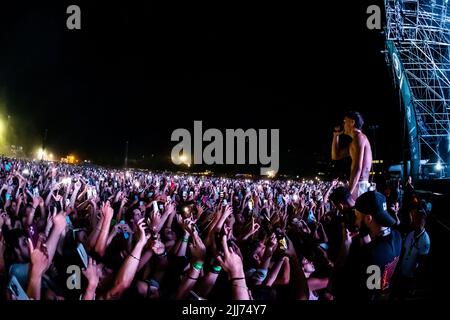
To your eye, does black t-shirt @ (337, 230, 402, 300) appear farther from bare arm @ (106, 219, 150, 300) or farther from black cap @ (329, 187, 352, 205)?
bare arm @ (106, 219, 150, 300)

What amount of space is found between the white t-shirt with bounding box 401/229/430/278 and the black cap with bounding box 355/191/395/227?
245cm

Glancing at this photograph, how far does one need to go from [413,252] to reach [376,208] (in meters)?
2.65

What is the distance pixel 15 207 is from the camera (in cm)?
605

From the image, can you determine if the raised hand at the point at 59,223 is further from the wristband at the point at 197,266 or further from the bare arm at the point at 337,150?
the bare arm at the point at 337,150

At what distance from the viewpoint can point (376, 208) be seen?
2.59 metres

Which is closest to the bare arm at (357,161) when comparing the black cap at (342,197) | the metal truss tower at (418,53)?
the black cap at (342,197)

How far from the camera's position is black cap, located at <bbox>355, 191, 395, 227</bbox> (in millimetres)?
2562

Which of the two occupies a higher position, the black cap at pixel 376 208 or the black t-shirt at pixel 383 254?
the black cap at pixel 376 208

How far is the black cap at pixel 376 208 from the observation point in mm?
2562

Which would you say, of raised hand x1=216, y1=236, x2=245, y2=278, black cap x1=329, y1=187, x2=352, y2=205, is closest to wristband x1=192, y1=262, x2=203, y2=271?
raised hand x1=216, y1=236, x2=245, y2=278

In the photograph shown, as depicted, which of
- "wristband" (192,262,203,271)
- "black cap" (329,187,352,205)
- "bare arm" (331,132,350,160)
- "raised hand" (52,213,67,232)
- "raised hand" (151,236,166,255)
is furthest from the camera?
"bare arm" (331,132,350,160)

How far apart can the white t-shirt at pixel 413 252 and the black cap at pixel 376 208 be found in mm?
2453
